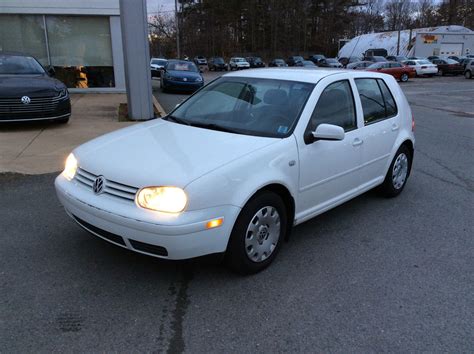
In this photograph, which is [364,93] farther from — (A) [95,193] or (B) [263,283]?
(A) [95,193]

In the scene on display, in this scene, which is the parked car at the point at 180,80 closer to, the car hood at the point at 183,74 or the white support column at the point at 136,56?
the car hood at the point at 183,74

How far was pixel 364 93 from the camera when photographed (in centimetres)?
477

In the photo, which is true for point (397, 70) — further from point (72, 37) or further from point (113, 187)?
point (113, 187)

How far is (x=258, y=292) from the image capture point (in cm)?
331

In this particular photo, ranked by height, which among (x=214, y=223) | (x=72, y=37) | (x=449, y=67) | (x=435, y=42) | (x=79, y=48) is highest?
(x=435, y=42)

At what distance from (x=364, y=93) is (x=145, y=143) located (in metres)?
2.45

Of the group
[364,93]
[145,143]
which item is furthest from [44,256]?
[364,93]

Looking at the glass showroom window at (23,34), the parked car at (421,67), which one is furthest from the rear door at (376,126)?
the parked car at (421,67)

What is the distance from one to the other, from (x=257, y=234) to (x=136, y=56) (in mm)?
7985

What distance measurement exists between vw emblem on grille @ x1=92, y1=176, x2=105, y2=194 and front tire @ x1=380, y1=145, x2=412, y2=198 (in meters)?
3.39

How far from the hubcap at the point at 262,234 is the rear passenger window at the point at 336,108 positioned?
89 cm

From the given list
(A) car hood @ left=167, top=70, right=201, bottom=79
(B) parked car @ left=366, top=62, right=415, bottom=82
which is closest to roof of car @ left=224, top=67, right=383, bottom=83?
(A) car hood @ left=167, top=70, right=201, bottom=79

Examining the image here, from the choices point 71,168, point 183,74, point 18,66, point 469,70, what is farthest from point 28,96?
point 469,70

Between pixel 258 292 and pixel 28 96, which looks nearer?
pixel 258 292
